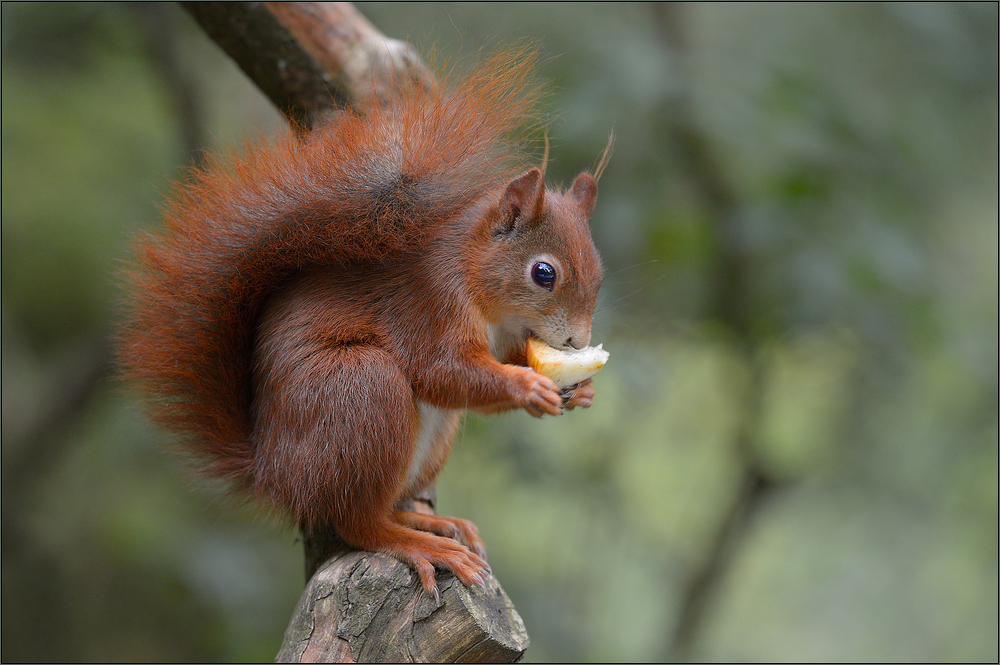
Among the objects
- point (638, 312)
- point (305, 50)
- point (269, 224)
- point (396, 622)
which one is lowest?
point (638, 312)

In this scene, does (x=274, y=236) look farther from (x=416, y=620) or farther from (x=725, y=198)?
(x=725, y=198)

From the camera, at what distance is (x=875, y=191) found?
7.78 feet

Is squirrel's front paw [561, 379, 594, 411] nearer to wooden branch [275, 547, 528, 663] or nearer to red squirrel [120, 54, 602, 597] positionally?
red squirrel [120, 54, 602, 597]

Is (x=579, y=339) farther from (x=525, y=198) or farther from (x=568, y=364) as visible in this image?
(x=525, y=198)

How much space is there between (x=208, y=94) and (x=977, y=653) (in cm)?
435

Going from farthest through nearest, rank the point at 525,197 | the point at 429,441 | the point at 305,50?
the point at 305,50
the point at 429,441
the point at 525,197

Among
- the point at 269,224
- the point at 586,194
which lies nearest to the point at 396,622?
the point at 269,224

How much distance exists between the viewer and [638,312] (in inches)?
97.3

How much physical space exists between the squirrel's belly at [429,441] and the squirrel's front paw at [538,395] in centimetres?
20

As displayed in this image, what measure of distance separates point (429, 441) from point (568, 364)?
357 millimetres

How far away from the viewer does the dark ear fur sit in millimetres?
1312

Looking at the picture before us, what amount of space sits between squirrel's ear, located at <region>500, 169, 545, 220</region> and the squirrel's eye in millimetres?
87

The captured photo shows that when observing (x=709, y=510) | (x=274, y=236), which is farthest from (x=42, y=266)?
(x=709, y=510)

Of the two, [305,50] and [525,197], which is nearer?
[525,197]
